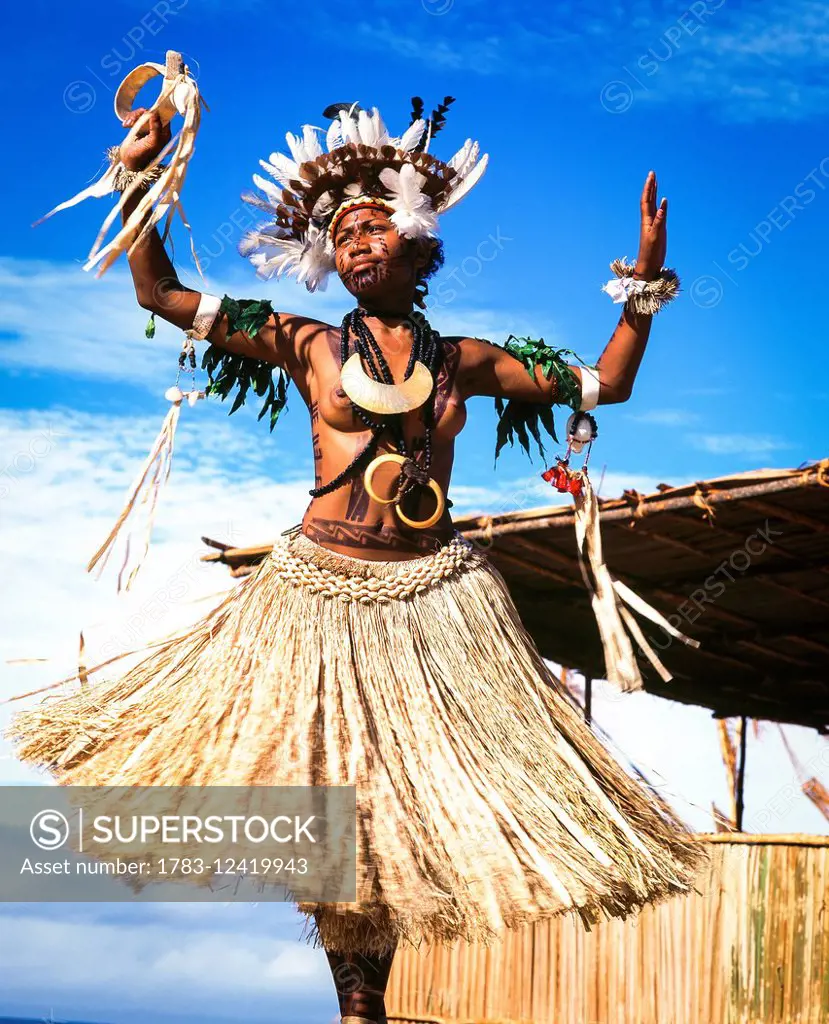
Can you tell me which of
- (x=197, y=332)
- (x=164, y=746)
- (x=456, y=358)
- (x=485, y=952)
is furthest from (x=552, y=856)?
(x=485, y=952)

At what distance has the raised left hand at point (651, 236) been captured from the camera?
13.1 feet

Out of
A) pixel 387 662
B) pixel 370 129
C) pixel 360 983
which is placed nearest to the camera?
pixel 360 983

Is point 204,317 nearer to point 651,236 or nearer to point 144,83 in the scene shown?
point 144,83

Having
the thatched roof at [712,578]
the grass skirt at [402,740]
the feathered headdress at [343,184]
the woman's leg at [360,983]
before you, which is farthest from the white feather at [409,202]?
the thatched roof at [712,578]

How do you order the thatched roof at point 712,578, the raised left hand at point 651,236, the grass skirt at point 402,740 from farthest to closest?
the thatched roof at point 712,578 < the raised left hand at point 651,236 < the grass skirt at point 402,740

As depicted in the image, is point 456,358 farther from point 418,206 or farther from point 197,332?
point 197,332

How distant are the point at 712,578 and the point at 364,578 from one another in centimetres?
440

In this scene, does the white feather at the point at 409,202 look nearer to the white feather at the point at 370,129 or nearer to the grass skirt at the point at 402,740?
the white feather at the point at 370,129

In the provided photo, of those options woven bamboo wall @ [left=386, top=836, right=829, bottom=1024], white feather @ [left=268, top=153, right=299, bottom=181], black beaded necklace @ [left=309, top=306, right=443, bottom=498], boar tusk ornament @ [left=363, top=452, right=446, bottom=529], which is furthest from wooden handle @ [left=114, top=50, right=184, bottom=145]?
woven bamboo wall @ [left=386, top=836, right=829, bottom=1024]

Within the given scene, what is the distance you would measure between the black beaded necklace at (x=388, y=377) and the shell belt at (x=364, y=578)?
0.21 m

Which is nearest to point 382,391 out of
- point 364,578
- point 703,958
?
point 364,578

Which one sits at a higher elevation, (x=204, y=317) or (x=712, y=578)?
(x=712, y=578)

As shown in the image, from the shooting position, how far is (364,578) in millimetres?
3814

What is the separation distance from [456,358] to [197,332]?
759 mm
